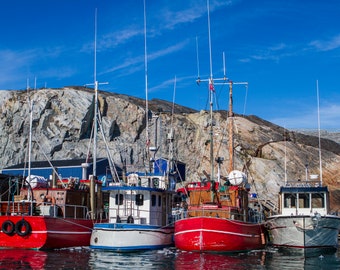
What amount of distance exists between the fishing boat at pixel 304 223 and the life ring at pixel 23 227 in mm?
15139

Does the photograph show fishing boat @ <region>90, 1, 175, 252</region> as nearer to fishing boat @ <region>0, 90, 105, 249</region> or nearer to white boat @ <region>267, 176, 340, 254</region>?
fishing boat @ <region>0, 90, 105, 249</region>

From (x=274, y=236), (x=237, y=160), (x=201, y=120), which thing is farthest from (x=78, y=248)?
(x=201, y=120)

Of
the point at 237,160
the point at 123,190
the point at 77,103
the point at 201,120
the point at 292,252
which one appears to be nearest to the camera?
the point at 292,252

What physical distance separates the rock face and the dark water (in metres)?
35.2

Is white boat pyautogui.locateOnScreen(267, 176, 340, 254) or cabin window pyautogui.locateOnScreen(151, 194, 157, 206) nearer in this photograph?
white boat pyautogui.locateOnScreen(267, 176, 340, 254)

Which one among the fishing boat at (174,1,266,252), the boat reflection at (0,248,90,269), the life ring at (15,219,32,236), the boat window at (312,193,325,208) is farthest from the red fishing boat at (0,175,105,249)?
the boat window at (312,193,325,208)

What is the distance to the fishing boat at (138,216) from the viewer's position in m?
27.4

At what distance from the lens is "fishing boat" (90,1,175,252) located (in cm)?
2742

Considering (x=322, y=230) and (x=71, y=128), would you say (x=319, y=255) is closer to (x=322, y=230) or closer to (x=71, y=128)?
(x=322, y=230)

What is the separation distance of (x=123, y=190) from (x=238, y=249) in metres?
8.11

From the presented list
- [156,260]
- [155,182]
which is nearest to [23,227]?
[156,260]

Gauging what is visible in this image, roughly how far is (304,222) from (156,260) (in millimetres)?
9762

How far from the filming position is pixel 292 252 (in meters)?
28.7

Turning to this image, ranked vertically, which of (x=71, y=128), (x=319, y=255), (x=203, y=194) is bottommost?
(x=319, y=255)
